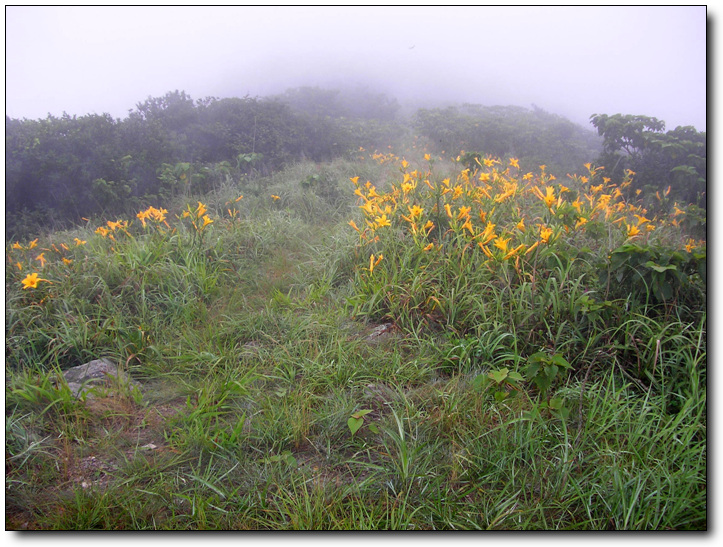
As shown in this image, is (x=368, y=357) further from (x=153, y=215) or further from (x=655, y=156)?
(x=655, y=156)

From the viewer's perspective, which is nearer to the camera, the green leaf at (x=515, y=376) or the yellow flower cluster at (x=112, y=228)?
the green leaf at (x=515, y=376)

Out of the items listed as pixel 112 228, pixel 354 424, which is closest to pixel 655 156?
pixel 354 424

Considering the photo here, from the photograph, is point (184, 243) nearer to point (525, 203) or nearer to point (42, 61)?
point (42, 61)

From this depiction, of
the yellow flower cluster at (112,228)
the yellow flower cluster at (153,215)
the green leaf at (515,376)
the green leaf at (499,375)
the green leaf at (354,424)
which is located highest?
the yellow flower cluster at (153,215)

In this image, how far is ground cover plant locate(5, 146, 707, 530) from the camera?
1.26 m

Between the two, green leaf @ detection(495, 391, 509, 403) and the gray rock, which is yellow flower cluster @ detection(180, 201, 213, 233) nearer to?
the gray rock

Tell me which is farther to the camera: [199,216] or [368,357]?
[199,216]

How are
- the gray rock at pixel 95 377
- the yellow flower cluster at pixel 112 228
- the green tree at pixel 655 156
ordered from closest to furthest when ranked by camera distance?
the gray rock at pixel 95 377
the green tree at pixel 655 156
the yellow flower cluster at pixel 112 228

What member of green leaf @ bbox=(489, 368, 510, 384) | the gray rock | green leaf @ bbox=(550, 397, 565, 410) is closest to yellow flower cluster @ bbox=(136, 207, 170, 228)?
the gray rock

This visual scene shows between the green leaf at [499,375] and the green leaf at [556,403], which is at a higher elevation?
the green leaf at [499,375]

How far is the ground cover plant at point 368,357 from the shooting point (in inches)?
49.7

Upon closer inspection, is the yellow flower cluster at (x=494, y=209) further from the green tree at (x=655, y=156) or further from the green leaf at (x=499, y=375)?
the green leaf at (x=499, y=375)

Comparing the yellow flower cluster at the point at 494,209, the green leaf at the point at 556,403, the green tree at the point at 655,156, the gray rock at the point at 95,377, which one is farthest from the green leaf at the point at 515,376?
the gray rock at the point at 95,377

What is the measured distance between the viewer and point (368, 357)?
155 centimetres
